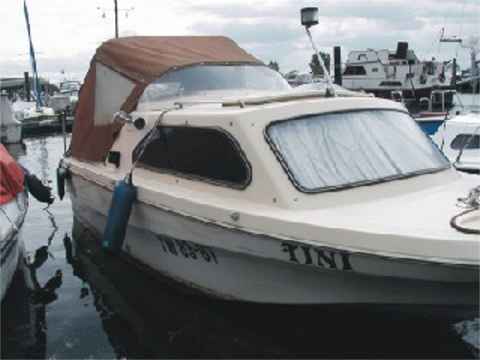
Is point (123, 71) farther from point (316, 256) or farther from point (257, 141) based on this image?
point (316, 256)

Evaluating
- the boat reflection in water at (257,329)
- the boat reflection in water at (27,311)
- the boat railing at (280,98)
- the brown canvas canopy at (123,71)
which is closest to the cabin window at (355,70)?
the brown canvas canopy at (123,71)

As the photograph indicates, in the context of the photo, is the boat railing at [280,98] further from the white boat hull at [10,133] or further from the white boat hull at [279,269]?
the white boat hull at [10,133]

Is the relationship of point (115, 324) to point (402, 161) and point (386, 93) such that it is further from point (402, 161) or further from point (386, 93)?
point (386, 93)

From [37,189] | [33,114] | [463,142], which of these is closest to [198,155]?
[37,189]

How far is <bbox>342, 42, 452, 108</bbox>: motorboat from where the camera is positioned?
4069 centimetres

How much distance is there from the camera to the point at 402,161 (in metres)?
5.99

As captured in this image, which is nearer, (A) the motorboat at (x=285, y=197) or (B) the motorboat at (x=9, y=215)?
(A) the motorboat at (x=285, y=197)

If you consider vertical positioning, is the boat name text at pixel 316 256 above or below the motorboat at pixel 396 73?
above

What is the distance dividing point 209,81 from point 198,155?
2.19 m

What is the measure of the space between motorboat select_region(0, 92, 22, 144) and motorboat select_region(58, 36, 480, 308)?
1907cm

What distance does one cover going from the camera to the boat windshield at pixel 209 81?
26.0 feet

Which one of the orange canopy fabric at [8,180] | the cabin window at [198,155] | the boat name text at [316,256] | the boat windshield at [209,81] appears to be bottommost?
the orange canopy fabric at [8,180]

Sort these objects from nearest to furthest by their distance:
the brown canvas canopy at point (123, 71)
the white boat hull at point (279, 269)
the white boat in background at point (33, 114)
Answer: the white boat hull at point (279, 269) → the brown canvas canopy at point (123, 71) → the white boat in background at point (33, 114)

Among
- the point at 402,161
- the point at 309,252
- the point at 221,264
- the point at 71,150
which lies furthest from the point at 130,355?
the point at 71,150
